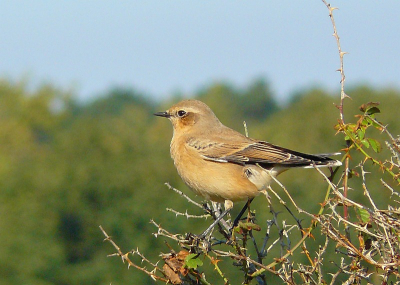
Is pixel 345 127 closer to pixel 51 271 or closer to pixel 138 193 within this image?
pixel 51 271

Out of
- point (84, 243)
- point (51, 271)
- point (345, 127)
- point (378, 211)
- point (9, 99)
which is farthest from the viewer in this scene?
point (9, 99)

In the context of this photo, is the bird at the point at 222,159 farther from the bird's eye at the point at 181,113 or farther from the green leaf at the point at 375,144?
A: the green leaf at the point at 375,144

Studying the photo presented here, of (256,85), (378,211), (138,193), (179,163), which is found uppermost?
(378,211)

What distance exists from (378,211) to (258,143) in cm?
292

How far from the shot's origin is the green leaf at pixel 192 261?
396cm

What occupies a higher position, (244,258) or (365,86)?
(244,258)

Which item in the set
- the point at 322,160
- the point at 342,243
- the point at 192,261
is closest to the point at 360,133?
the point at 342,243

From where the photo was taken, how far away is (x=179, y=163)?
6.46m

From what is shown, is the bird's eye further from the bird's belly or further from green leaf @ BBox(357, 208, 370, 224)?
green leaf @ BBox(357, 208, 370, 224)

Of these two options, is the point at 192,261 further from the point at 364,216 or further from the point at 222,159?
the point at 222,159

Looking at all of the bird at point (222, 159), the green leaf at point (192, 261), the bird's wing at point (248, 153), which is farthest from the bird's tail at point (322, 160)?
the green leaf at point (192, 261)

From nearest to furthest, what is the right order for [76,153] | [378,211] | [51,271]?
[378,211]
[51,271]
[76,153]

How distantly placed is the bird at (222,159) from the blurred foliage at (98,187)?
30.6 meters

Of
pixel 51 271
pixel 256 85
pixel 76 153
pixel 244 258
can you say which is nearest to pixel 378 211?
pixel 244 258
